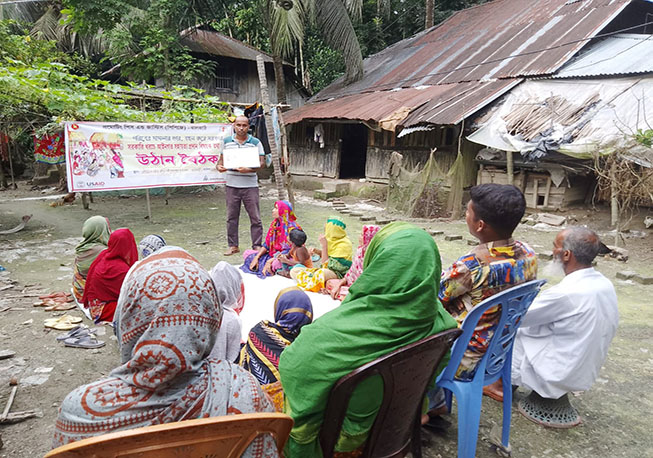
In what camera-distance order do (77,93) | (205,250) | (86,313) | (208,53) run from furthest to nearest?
(208,53) < (77,93) < (205,250) < (86,313)

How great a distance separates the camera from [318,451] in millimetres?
1596

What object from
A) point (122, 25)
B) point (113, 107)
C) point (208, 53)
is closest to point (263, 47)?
point (208, 53)

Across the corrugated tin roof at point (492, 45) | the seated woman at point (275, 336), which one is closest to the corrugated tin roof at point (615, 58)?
the corrugated tin roof at point (492, 45)

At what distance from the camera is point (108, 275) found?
3566 mm

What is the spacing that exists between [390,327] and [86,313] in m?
3.41

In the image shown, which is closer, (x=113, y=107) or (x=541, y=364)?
(x=541, y=364)

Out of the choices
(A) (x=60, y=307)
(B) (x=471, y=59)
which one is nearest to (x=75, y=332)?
(A) (x=60, y=307)

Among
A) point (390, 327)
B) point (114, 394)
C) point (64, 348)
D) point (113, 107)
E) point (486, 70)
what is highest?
point (486, 70)

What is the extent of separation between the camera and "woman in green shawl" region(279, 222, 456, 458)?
1.50 meters

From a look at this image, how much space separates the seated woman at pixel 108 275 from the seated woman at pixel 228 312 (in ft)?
4.15

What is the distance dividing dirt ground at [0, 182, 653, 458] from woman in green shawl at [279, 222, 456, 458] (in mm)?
1024

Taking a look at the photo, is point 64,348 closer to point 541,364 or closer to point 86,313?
point 86,313

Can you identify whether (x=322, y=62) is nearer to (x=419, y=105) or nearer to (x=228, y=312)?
(x=419, y=105)

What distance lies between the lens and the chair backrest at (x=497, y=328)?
1.95 m
